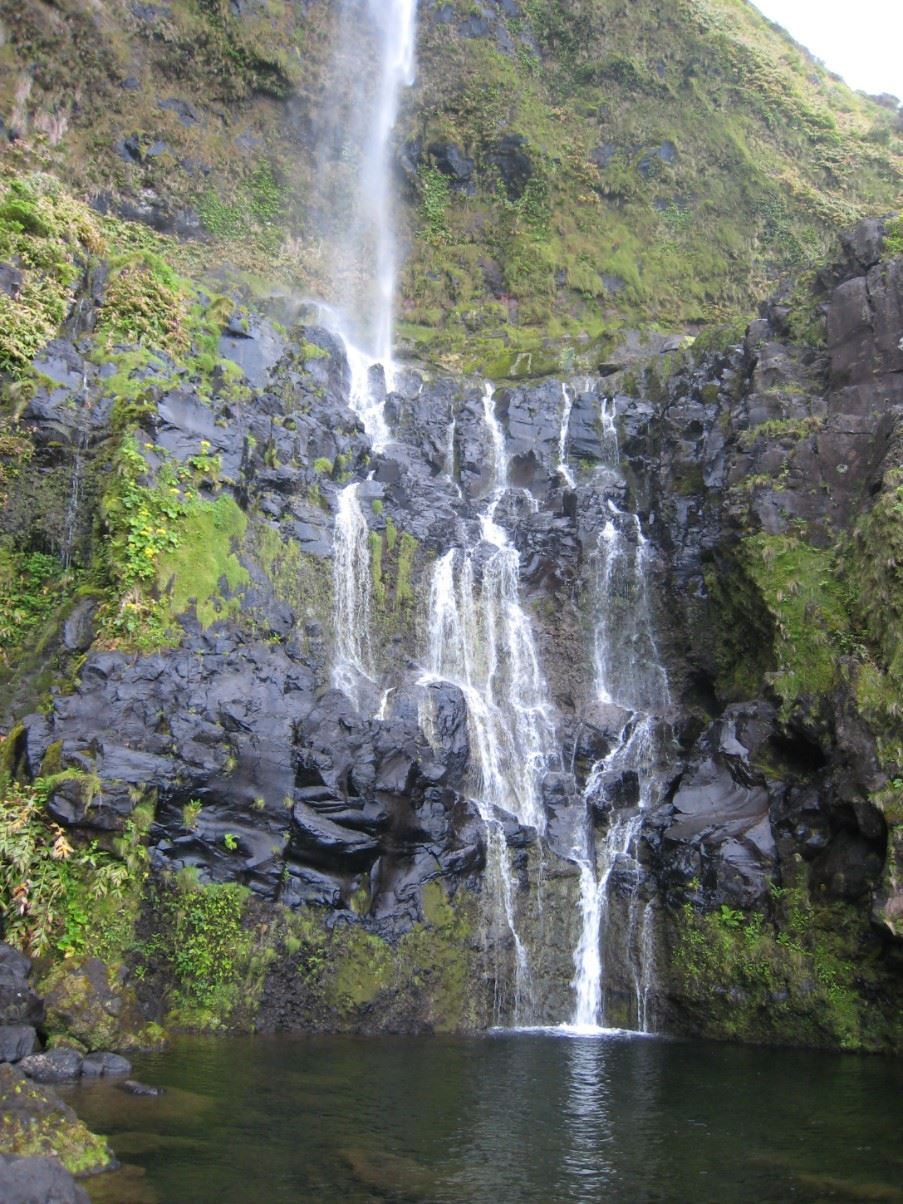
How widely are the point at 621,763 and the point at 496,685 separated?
3.91 metres

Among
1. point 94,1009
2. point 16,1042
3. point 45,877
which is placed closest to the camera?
point 16,1042

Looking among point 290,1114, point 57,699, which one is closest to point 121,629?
point 57,699

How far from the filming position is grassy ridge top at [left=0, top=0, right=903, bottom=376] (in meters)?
34.9

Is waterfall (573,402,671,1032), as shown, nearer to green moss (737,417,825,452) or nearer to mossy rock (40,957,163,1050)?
green moss (737,417,825,452)

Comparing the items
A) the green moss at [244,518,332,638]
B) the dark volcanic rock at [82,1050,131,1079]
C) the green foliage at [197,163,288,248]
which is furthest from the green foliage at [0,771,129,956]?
the green foliage at [197,163,288,248]

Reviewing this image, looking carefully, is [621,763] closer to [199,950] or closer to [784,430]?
[784,430]

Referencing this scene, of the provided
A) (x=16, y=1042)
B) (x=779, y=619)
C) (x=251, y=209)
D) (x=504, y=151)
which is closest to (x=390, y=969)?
(x=16, y=1042)

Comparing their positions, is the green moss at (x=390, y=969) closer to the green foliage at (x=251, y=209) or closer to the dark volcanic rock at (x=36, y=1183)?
the dark volcanic rock at (x=36, y=1183)

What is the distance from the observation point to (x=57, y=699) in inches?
667

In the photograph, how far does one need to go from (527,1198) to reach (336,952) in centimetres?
926

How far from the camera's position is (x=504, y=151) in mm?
42656

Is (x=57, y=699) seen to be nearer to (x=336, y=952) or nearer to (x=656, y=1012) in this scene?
(x=336, y=952)

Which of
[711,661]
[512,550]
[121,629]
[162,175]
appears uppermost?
[162,175]

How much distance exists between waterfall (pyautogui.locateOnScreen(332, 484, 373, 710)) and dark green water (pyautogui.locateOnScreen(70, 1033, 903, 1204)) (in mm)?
8758
